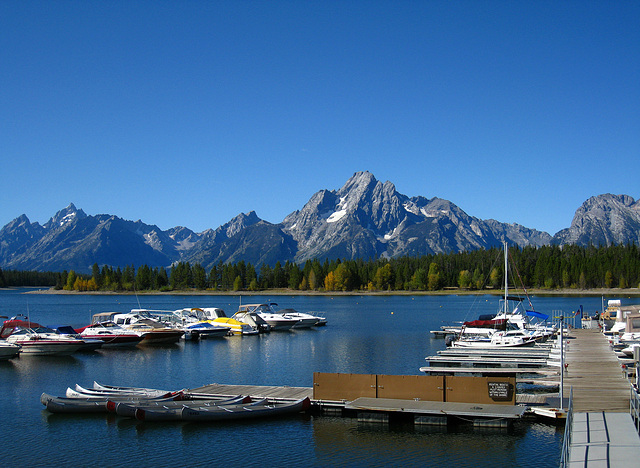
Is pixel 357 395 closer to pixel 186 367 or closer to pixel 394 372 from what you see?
pixel 394 372

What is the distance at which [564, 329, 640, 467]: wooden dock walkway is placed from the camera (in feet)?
69.9

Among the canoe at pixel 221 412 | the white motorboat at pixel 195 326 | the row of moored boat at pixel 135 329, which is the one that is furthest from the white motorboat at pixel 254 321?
the canoe at pixel 221 412

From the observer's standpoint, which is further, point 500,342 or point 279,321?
→ point 279,321

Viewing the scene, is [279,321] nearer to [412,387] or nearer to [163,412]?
[163,412]

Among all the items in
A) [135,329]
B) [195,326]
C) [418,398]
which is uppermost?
[418,398]

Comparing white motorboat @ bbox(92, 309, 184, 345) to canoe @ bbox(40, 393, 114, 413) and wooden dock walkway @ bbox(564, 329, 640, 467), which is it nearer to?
canoe @ bbox(40, 393, 114, 413)

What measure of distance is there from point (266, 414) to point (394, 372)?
18.3 m

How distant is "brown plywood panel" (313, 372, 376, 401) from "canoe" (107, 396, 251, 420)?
4.35 meters

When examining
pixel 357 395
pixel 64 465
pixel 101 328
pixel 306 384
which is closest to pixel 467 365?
pixel 306 384

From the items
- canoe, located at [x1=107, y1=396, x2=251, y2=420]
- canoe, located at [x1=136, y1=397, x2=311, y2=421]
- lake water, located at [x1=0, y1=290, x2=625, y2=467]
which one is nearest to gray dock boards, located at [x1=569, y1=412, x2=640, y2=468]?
lake water, located at [x1=0, y1=290, x2=625, y2=467]

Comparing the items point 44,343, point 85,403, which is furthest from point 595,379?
point 44,343

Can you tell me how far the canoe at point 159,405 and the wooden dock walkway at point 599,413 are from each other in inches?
743

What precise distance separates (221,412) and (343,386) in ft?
24.3

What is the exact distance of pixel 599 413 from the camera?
28.5 meters
